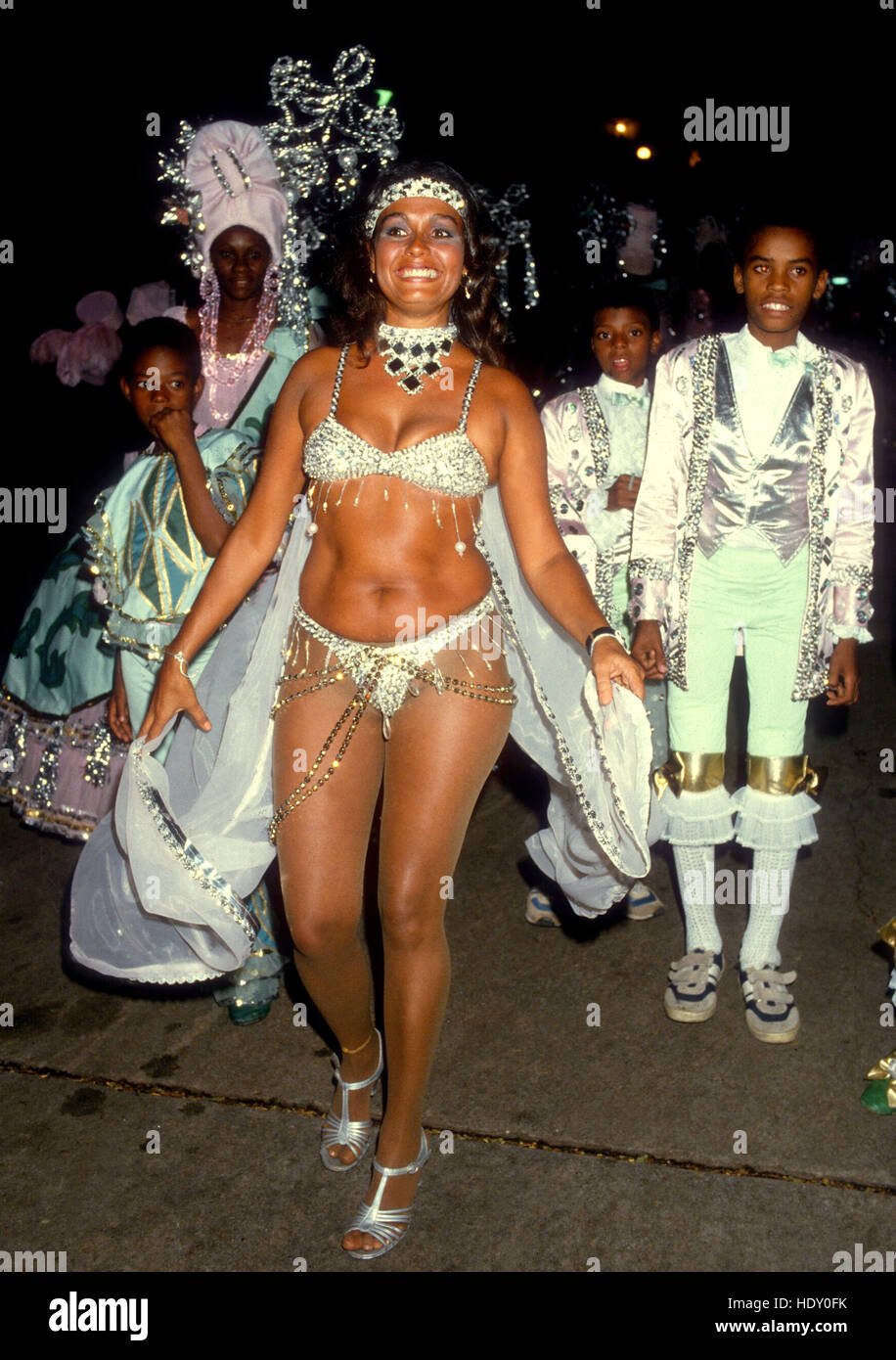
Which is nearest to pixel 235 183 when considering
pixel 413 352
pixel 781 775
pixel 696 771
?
pixel 413 352

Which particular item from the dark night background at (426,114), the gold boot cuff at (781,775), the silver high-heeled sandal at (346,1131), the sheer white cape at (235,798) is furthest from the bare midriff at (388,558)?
the dark night background at (426,114)

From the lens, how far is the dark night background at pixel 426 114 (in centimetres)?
881

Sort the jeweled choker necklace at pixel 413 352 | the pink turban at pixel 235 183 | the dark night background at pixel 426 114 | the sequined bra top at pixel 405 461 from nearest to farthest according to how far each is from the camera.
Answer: the sequined bra top at pixel 405 461 → the jeweled choker necklace at pixel 413 352 → the pink turban at pixel 235 183 → the dark night background at pixel 426 114

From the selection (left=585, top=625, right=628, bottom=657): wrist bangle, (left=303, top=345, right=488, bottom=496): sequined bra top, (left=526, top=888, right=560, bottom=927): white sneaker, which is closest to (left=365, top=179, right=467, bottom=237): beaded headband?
(left=303, top=345, right=488, bottom=496): sequined bra top

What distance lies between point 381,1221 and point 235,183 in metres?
3.30

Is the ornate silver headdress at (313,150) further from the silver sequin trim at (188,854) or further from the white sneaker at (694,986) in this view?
the white sneaker at (694,986)

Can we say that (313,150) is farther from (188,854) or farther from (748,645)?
(188,854)

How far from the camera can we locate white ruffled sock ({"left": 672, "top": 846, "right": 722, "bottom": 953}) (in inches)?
144

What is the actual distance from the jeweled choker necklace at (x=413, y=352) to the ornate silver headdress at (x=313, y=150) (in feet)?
5.10

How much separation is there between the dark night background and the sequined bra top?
4.49 metres

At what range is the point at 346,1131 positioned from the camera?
309 cm

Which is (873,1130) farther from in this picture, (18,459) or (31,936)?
(18,459)

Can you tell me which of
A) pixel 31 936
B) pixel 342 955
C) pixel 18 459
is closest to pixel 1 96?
pixel 18 459

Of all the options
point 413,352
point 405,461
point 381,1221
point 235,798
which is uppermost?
point 413,352
